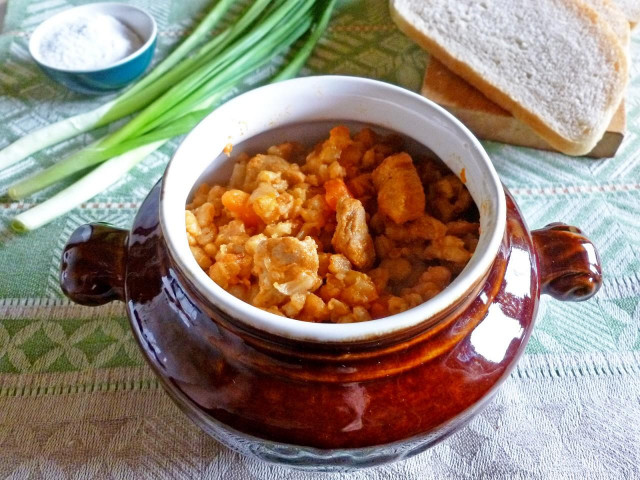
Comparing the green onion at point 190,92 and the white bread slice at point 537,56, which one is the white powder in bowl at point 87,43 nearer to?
the green onion at point 190,92

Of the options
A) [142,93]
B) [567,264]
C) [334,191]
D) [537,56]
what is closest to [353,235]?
[334,191]

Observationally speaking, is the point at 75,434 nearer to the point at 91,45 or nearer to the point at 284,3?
the point at 91,45

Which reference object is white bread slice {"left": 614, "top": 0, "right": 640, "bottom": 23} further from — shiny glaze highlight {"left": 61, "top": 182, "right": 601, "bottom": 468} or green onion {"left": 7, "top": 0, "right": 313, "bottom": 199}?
shiny glaze highlight {"left": 61, "top": 182, "right": 601, "bottom": 468}

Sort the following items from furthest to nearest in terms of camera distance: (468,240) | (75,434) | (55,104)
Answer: (55,104), (75,434), (468,240)

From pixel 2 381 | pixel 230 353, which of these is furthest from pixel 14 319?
pixel 230 353

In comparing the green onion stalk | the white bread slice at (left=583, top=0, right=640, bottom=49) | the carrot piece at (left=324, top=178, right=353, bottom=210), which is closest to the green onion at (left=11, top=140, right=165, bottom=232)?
the green onion stalk

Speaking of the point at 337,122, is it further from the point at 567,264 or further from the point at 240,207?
the point at 567,264
